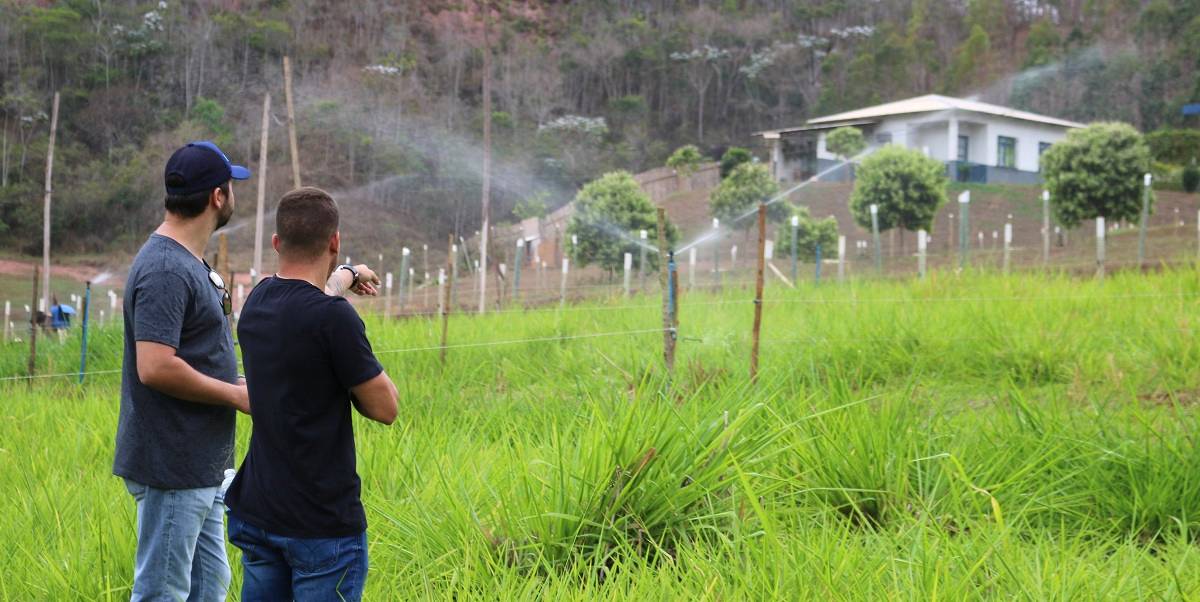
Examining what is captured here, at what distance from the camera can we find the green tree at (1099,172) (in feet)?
68.0

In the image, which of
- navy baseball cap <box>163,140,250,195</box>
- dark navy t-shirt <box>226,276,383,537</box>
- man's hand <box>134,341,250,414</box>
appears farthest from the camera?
navy baseball cap <box>163,140,250,195</box>

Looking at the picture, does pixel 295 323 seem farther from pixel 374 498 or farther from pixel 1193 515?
pixel 1193 515

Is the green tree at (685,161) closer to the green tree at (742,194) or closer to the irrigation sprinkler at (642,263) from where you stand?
the green tree at (742,194)

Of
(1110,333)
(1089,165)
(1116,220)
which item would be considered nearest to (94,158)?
(1110,333)

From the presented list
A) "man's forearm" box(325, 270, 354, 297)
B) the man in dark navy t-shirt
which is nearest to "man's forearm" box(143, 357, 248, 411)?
the man in dark navy t-shirt

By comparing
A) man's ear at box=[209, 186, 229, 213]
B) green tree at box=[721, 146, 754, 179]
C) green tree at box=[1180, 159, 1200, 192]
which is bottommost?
man's ear at box=[209, 186, 229, 213]

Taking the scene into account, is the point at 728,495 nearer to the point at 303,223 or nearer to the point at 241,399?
the point at 241,399

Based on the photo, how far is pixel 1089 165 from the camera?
20.9 meters

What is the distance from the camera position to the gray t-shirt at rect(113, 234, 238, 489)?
2.07 metres

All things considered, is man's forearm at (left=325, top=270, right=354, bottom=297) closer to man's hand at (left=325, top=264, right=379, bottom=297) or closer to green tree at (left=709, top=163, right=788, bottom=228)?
man's hand at (left=325, top=264, right=379, bottom=297)

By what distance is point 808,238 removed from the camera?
21953mm

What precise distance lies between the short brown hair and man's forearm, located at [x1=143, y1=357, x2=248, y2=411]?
1.12 ft

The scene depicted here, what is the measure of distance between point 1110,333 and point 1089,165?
54.5 ft

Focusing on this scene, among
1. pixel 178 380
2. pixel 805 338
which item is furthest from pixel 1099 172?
pixel 178 380
